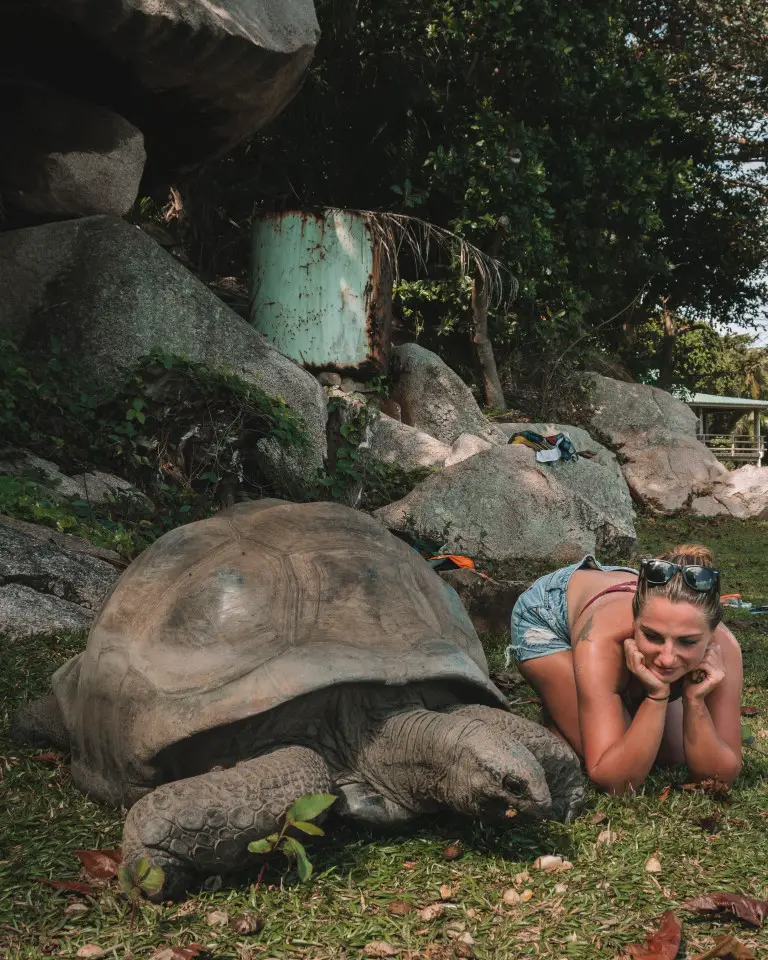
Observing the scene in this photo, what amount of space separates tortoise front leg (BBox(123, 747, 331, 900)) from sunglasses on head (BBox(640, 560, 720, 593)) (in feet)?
3.33

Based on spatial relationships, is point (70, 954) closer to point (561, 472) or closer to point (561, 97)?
point (561, 472)

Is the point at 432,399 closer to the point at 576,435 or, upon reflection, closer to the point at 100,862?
the point at 576,435

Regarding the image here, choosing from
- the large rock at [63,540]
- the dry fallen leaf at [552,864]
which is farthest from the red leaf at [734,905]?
the large rock at [63,540]

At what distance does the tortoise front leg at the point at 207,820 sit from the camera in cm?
209

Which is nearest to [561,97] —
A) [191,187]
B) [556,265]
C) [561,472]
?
[556,265]

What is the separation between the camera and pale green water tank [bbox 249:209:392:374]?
29.7ft

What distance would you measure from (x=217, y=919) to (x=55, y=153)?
6.40 meters

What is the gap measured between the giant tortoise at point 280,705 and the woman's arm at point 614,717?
0.20 m

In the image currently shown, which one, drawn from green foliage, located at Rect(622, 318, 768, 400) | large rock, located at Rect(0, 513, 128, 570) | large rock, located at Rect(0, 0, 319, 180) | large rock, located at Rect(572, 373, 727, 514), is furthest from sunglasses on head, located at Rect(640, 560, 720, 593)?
green foliage, located at Rect(622, 318, 768, 400)

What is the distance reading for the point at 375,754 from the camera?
2379mm

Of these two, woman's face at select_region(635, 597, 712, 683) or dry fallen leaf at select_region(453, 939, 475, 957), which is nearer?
dry fallen leaf at select_region(453, 939, 475, 957)

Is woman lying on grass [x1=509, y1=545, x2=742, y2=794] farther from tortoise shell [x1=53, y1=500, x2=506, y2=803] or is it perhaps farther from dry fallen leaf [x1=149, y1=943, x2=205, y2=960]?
dry fallen leaf [x1=149, y1=943, x2=205, y2=960]

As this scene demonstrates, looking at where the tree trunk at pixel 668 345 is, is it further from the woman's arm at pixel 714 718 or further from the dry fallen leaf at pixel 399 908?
the dry fallen leaf at pixel 399 908

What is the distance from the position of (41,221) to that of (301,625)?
5910 mm
